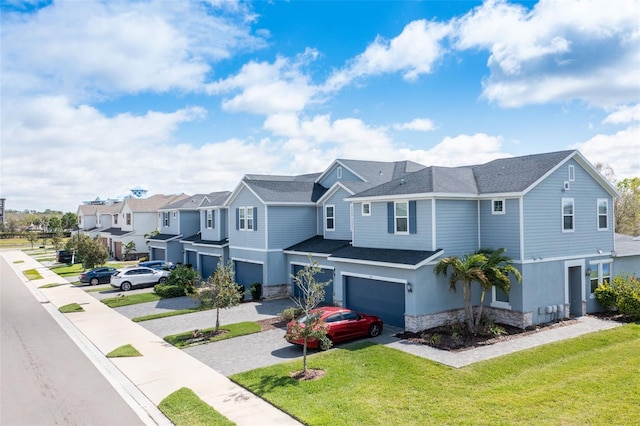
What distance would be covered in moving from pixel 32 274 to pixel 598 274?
44.9 meters

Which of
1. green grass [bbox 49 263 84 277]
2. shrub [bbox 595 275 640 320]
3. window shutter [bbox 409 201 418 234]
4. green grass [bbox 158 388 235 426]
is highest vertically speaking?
window shutter [bbox 409 201 418 234]

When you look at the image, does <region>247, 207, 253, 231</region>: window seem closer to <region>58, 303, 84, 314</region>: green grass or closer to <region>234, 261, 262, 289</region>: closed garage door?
<region>234, 261, 262, 289</region>: closed garage door

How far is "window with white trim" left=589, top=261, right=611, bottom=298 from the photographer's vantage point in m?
21.7

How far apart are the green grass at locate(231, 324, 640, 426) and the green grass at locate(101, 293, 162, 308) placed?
1564cm

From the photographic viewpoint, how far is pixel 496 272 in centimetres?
1733

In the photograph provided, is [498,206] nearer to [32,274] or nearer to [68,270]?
[68,270]

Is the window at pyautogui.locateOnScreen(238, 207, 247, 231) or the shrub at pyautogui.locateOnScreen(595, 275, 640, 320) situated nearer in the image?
the shrub at pyautogui.locateOnScreen(595, 275, 640, 320)

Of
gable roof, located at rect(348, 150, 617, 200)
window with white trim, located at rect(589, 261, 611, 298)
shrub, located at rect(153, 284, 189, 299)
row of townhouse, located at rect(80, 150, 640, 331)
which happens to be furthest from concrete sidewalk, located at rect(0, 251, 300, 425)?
window with white trim, located at rect(589, 261, 611, 298)

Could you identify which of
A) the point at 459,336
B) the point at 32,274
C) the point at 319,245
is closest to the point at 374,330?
the point at 459,336

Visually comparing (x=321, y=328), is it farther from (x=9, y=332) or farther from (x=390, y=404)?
(x=9, y=332)

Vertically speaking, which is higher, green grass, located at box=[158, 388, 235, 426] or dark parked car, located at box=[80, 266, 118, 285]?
dark parked car, located at box=[80, 266, 118, 285]

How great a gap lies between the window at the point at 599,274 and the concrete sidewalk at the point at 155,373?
17.7 m

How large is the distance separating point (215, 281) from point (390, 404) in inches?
406

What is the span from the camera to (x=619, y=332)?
692 inches
